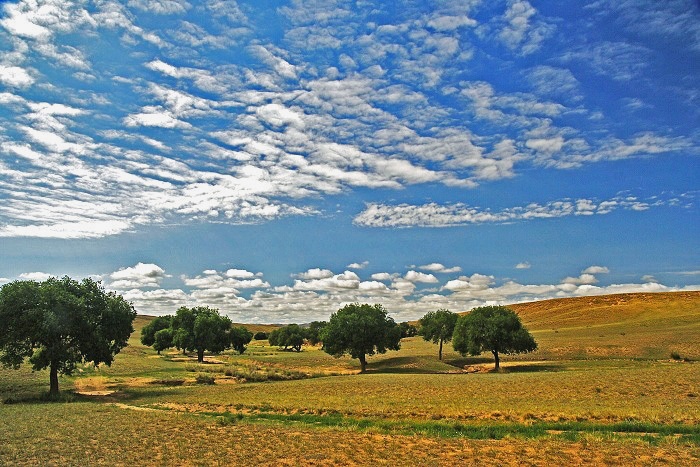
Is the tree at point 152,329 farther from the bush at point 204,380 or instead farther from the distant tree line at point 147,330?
the bush at point 204,380

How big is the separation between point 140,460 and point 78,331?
1164 inches

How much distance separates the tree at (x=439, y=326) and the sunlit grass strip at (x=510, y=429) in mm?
61200

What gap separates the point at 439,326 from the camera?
8938 centimetres

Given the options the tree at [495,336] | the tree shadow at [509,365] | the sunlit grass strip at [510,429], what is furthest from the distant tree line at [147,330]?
the sunlit grass strip at [510,429]

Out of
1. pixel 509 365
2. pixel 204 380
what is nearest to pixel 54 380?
pixel 204 380

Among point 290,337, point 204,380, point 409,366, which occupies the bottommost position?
point 409,366

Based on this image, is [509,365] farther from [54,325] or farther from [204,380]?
[54,325]

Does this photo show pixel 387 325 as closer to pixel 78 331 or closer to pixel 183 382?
pixel 183 382

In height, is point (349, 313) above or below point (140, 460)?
above

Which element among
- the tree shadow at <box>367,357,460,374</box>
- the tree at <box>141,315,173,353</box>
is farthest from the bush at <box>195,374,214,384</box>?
the tree at <box>141,315,173,353</box>

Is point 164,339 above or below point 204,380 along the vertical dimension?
above

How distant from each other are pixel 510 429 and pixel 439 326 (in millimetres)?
65097

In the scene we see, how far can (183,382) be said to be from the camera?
5472cm

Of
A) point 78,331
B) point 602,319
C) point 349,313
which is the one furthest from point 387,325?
point 602,319
